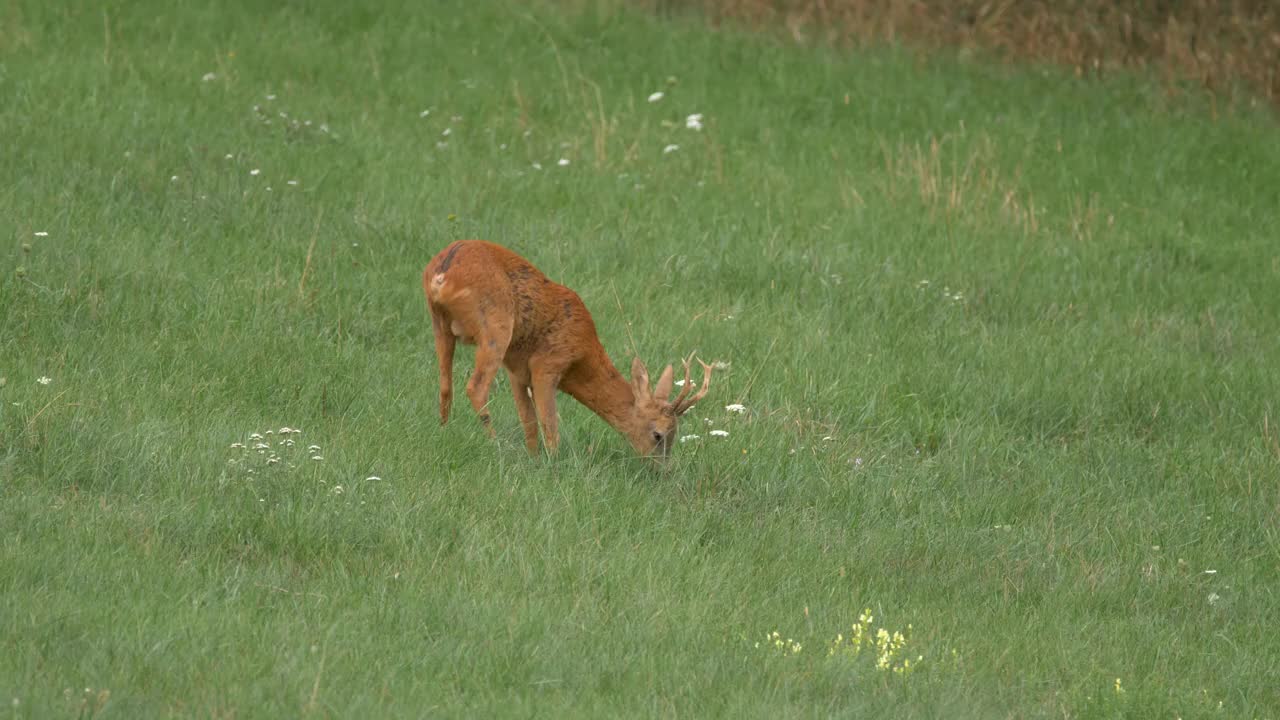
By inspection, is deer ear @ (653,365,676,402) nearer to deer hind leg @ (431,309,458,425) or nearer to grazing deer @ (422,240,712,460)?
grazing deer @ (422,240,712,460)

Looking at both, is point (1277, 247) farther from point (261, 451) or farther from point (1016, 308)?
point (261, 451)

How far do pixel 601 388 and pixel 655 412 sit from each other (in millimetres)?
375

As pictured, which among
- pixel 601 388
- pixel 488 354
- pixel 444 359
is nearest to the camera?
pixel 488 354

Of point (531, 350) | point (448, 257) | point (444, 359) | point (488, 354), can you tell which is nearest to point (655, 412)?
point (531, 350)

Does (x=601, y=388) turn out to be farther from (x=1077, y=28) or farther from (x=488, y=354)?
(x=1077, y=28)

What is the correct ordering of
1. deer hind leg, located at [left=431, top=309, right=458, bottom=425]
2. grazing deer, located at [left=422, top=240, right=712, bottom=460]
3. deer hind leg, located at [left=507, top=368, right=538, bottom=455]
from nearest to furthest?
grazing deer, located at [left=422, top=240, right=712, bottom=460] → deer hind leg, located at [left=431, top=309, right=458, bottom=425] → deer hind leg, located at [left=507, top=368, right=538, bottom=455]

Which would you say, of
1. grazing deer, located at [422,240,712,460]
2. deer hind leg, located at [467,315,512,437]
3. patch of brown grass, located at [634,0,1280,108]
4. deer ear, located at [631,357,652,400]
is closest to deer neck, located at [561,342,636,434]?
grazing deer, located at [422,240,712,460]

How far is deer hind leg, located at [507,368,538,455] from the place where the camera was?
8.08 m

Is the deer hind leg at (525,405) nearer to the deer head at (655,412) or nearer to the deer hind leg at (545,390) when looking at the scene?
the deer hind leg at (545,390)

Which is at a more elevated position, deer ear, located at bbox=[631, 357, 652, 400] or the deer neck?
deer ear, located at bbox=[631, 357, 652, 400]

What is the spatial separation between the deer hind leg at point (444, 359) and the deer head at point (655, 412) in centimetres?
91

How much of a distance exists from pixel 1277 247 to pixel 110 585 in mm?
10070

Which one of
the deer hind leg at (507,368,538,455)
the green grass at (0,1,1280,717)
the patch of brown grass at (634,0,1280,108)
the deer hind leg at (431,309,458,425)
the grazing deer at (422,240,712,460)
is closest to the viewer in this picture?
the green grass at (0,1,1280,717)

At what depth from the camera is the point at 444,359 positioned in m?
7.90
